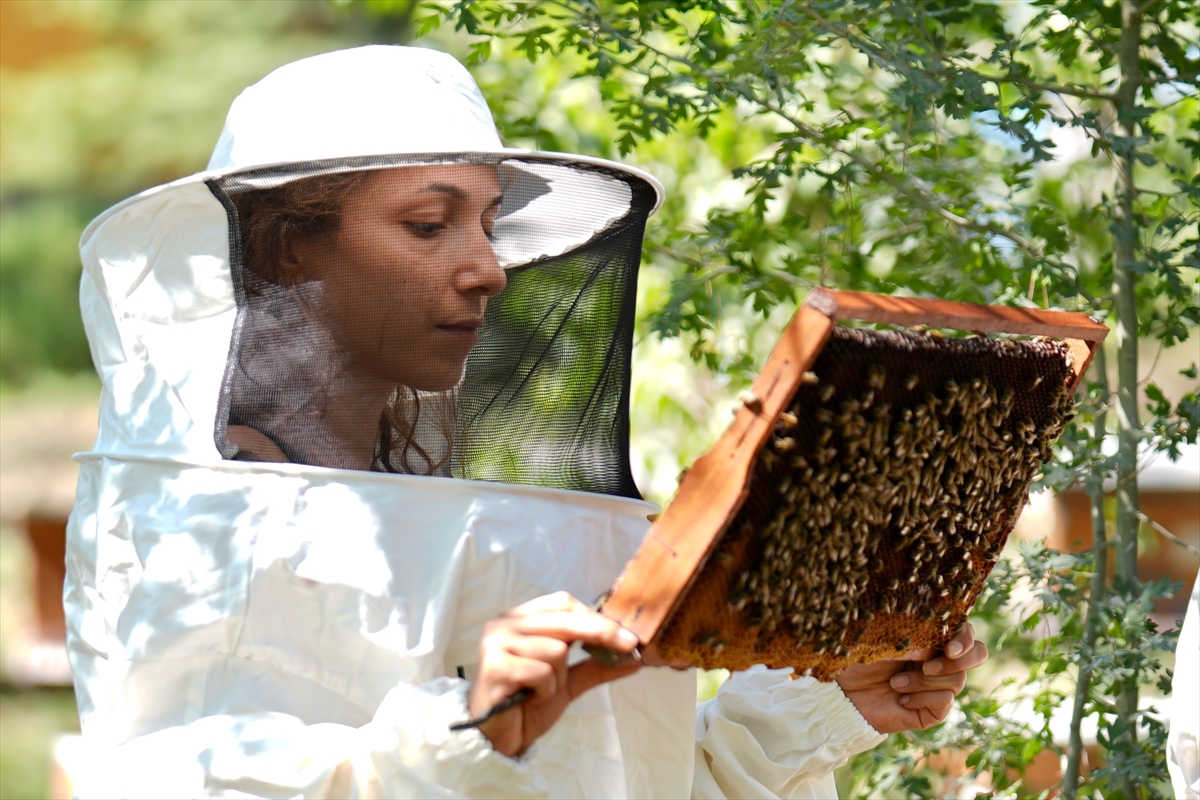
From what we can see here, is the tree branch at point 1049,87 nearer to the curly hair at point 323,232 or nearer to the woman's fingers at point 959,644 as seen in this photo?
the woman's fingers at point 959,644

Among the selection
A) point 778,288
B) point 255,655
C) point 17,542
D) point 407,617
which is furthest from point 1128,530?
point 17,542

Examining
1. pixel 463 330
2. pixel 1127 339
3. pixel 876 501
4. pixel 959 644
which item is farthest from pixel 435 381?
pixel 1127 339

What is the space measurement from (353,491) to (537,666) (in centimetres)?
42

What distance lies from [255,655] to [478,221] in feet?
2.25

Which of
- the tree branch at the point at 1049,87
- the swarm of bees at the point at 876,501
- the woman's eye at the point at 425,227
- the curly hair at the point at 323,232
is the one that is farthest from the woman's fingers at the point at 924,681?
the tree branch at the point at 1049,87

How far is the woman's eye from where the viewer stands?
1581 millimetres

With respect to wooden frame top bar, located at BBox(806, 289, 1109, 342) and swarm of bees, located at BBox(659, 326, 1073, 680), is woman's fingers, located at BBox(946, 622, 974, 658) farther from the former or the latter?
wooden frame top bar, located at BBox(806, 289, 1109, 342)

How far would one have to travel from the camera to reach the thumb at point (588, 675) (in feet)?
4.16

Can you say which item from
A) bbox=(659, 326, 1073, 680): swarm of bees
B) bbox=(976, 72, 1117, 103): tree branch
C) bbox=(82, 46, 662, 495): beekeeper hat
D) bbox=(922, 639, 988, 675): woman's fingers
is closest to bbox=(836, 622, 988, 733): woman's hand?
bbox=(922, 639, 988, 675): woman's fingers

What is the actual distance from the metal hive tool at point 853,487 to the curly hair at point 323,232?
1.76 feet

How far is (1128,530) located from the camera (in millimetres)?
2514

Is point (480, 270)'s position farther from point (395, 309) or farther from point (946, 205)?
point (946, 205)

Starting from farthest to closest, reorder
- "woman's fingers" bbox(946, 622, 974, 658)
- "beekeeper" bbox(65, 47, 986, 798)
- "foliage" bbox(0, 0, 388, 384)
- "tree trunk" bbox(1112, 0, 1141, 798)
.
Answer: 1. "foliage" bbox(0, 0, 388, 384)
2. "tree trunk" bbox(1112, 0, 1141, 798)
3. "woman's fingers" bbox(946, 622, 974, 658)
4. "beekeeper" bbox(65, 47, 986, 798)

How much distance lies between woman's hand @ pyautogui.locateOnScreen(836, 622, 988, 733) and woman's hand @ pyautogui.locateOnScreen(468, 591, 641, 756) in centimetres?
68
